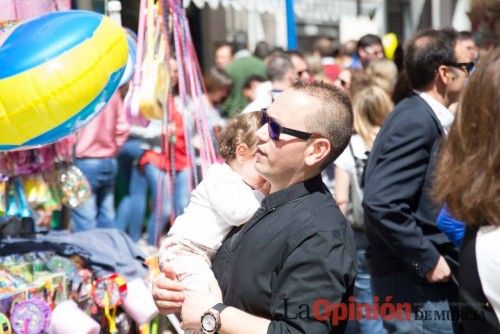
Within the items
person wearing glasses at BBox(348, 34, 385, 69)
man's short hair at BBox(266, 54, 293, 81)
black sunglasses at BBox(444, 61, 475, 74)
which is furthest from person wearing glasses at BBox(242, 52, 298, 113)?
black sunglasses at BBox(444, 61, 475, 74)

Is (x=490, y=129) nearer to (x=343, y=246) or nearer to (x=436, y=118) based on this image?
(x=343, y=246)

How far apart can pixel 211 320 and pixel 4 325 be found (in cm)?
149

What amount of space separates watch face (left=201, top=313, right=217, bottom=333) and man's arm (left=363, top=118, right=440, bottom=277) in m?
1.21

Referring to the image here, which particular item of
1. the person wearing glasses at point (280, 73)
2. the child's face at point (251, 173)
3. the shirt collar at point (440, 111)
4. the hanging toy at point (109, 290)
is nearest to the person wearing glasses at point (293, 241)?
the child's face at point (251, 173)

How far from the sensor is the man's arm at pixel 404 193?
10.2 feet

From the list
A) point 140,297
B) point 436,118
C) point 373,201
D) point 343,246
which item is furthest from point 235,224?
point 140,297

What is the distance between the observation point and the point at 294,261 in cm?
204

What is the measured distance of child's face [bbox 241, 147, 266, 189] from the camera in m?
2.61

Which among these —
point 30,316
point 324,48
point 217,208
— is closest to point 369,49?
point 324,48

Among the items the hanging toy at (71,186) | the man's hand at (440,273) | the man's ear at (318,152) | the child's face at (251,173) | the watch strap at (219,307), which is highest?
the man's ear at (318,152)

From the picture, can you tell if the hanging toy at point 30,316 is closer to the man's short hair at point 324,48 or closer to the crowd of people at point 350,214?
the crowd of people at point 350,214

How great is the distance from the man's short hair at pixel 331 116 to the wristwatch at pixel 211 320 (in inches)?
19.0

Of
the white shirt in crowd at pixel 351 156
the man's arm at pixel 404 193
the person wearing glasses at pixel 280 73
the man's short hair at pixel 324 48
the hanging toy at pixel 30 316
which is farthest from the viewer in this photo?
the man's short hair at pixel 324 48

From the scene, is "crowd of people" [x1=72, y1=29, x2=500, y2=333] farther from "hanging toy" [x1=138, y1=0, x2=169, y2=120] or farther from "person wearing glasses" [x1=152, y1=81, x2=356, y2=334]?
"hanging toy" [x1=138, y1=0, x2=169, y2=120]
